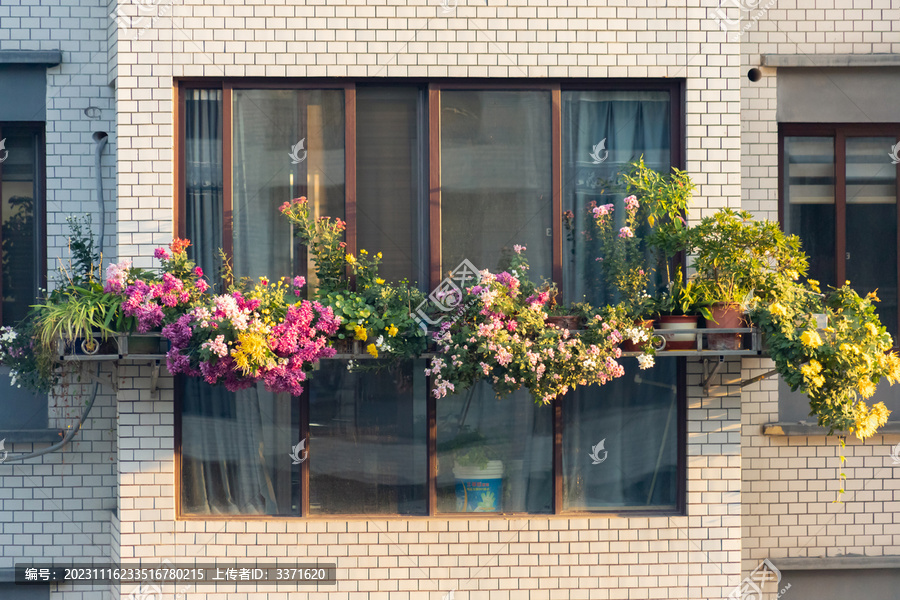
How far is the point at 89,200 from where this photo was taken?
5.83 meters

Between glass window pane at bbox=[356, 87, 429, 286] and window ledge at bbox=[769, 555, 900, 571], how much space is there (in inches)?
147

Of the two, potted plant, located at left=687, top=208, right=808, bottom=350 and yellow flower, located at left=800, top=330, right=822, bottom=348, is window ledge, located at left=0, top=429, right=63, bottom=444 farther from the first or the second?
yellow flower, located at left=800, top=330, right=822, bottom=348

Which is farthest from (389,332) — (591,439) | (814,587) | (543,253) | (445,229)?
(814,587)

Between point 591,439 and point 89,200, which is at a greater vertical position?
point 89,200

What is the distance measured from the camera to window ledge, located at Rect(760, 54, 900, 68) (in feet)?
19.4

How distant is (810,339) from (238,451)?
3961 millimetres

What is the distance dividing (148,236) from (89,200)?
1028mm

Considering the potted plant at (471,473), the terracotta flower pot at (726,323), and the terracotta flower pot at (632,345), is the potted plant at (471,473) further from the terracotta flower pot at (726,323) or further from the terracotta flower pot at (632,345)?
the terracotta flower pot at (726,323)

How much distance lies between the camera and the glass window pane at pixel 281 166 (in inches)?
211

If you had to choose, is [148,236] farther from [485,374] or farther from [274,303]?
[485,374]

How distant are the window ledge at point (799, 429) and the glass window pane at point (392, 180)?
3055 millimetres

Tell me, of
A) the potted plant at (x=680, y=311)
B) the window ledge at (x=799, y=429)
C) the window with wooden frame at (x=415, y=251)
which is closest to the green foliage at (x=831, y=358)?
the potted plant at (x=680, y=311)

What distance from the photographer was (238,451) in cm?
534

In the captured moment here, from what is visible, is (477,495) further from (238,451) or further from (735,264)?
(735,264)
